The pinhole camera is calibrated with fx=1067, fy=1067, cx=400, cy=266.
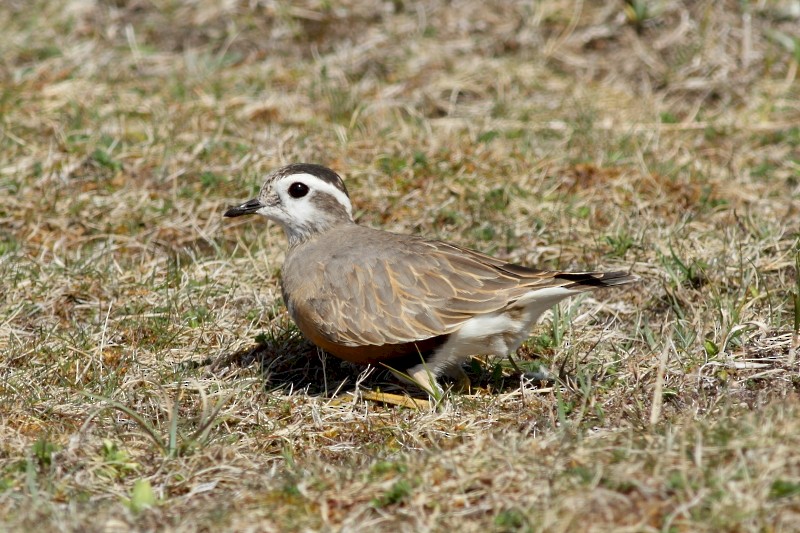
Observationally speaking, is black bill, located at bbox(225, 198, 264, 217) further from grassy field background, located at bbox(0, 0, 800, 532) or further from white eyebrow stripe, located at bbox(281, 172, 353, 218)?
grassy field background, located at bbox(0, 0, 800, 532)

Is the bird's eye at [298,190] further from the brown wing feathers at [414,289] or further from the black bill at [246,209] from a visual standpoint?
the brown wing feathers at [414,289]

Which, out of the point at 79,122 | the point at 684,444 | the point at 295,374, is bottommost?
the point at 295,374

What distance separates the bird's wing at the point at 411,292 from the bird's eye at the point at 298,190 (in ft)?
2.45

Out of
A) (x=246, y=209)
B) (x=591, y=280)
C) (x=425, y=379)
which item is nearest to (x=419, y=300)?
(x=425, y=379)

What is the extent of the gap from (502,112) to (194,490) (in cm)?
582

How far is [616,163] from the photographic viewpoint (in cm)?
879

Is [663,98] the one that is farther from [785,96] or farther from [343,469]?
[343,469]

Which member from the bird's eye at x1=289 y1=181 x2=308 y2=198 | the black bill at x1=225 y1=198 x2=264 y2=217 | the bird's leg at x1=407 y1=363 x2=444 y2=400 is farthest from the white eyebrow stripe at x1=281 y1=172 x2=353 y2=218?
the bird's leg at x1=407 y1=363 x2=444 y2=400

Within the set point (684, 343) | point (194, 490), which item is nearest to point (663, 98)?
point (684, 343)

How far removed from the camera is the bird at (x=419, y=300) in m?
6.05

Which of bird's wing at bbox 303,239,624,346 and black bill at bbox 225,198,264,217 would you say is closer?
bird's wing at bbox 303,239,624,346

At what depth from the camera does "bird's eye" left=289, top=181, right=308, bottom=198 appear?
22.7 ft

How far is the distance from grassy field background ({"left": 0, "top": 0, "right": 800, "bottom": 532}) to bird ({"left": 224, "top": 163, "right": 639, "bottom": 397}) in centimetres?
28

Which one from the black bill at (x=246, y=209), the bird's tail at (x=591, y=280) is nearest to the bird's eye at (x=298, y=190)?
the black bill at (x=246, y=209)
